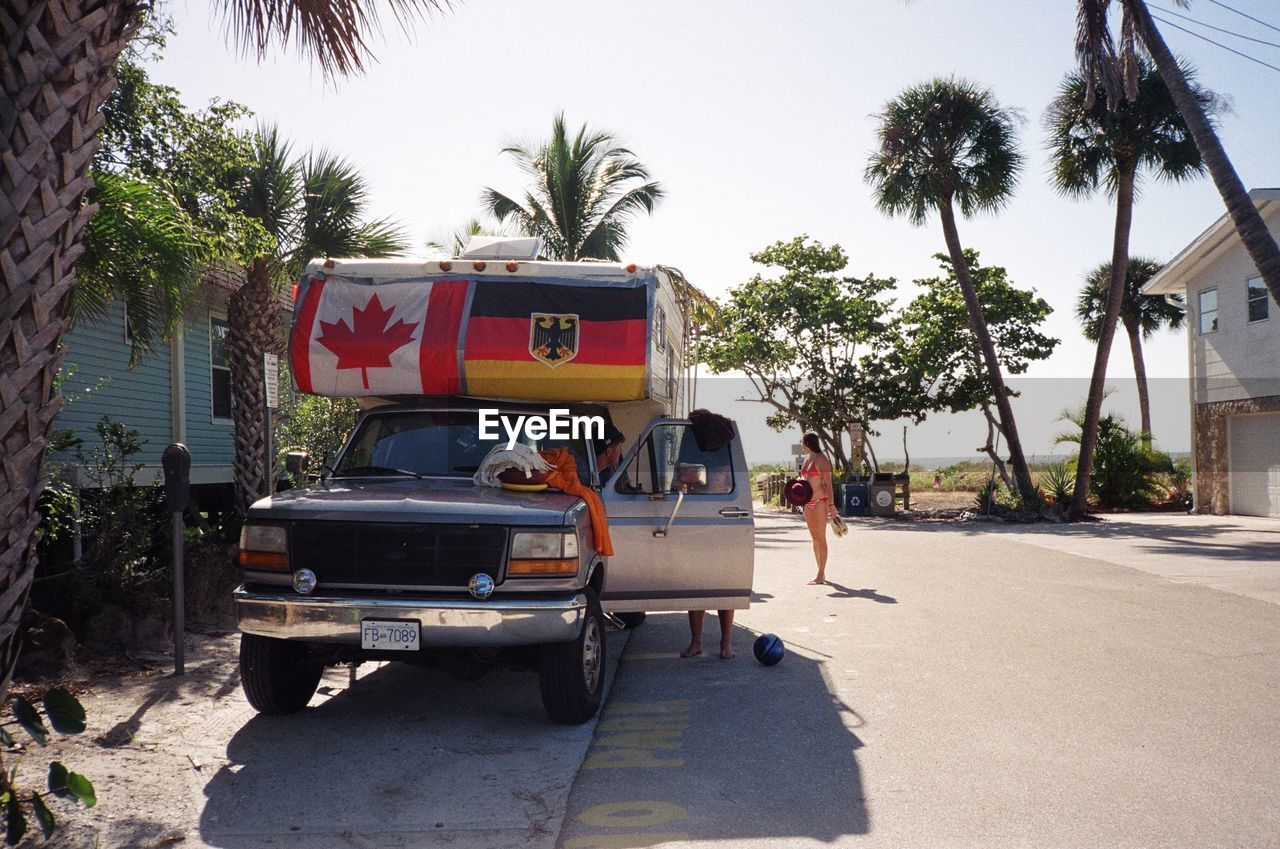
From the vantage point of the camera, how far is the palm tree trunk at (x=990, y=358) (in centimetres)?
2712

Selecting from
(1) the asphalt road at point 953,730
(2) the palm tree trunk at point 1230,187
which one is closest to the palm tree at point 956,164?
(2) the palm tree trunk at point 1230,187

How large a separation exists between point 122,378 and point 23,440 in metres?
10.9

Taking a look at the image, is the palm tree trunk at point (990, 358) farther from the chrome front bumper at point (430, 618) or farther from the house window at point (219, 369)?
the chrome front bumper at point (430, 618)

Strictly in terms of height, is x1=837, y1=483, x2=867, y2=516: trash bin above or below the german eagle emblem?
below

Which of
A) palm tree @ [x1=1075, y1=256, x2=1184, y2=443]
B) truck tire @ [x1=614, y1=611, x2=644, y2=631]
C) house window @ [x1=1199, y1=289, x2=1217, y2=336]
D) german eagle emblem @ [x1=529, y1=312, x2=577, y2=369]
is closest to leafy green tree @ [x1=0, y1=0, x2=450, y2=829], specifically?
german eagle emblem @ [x1=529, y1=312, x2=577, y2=369]

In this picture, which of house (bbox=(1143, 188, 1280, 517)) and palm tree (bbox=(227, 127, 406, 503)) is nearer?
palm tree (bbox=(227, 127, 406, 503))

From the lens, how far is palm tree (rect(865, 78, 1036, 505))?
2741 cm

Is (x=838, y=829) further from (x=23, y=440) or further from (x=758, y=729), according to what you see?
(x=23, y=440)

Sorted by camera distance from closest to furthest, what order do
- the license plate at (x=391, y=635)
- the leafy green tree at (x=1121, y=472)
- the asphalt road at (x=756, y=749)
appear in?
the asphalt road at (x=756, y=749) → the license plate at (x=391, y=635) → the leafy green tree at (x=1121, y=472)

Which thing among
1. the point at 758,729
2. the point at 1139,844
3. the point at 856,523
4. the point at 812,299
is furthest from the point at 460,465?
the point at 812,299

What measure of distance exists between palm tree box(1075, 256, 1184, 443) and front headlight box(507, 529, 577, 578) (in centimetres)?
4235

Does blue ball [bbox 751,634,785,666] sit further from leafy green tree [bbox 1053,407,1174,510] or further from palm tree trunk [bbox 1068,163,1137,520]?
leafy green tree [bbox 1053,407,1174,510]

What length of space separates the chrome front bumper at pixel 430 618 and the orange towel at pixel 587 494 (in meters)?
0.80

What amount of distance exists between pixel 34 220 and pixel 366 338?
136 inches
